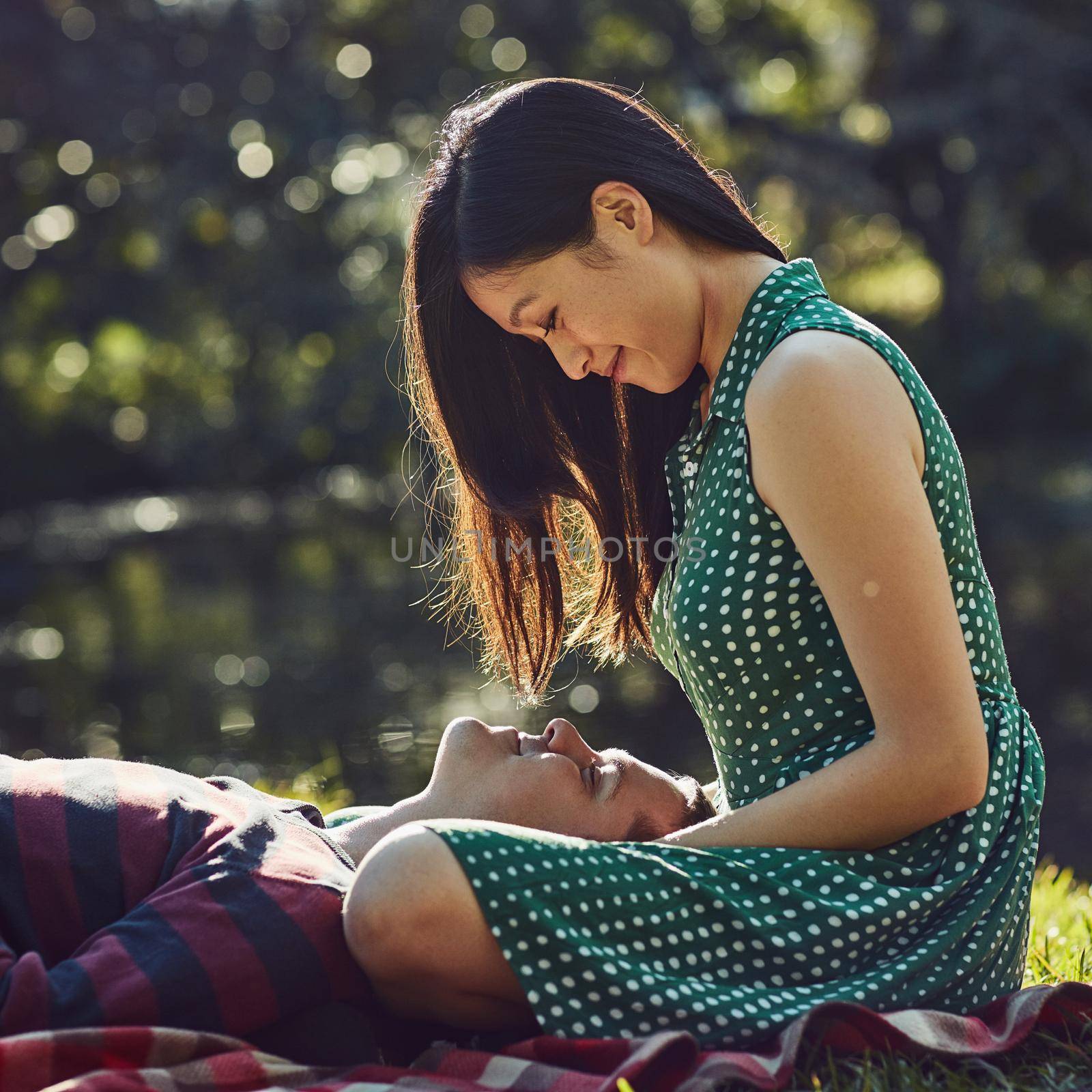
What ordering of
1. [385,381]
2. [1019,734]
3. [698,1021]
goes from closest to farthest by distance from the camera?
1. [698,1021]
2. [1019,734]
3. [385,381]

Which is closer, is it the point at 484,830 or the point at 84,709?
the point at 484,830

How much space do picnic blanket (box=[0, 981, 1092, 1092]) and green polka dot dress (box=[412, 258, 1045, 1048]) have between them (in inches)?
2.0

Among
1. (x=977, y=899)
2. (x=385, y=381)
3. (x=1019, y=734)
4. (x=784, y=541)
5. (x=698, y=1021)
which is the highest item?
(x=784, y=541)

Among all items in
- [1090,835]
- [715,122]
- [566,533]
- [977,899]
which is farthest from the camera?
[715,122]

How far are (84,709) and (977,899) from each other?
6419 millimetres

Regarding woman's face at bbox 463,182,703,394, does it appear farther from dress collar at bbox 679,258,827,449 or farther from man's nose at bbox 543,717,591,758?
man's nose at bbox 543,717,591,758

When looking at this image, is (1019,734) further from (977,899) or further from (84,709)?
(84,709)

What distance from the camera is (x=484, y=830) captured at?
1.96 m

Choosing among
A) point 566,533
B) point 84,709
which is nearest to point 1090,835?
point 566,533

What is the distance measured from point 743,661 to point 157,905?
3.09 ft

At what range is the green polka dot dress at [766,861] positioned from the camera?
1.93m

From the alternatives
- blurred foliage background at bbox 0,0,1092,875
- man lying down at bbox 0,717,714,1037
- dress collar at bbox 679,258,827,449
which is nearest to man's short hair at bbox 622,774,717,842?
man lying down at bbox 0,717,714,1037

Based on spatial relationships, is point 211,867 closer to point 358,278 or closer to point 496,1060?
point 496,1060

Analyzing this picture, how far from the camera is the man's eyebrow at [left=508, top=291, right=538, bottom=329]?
7.80ft
